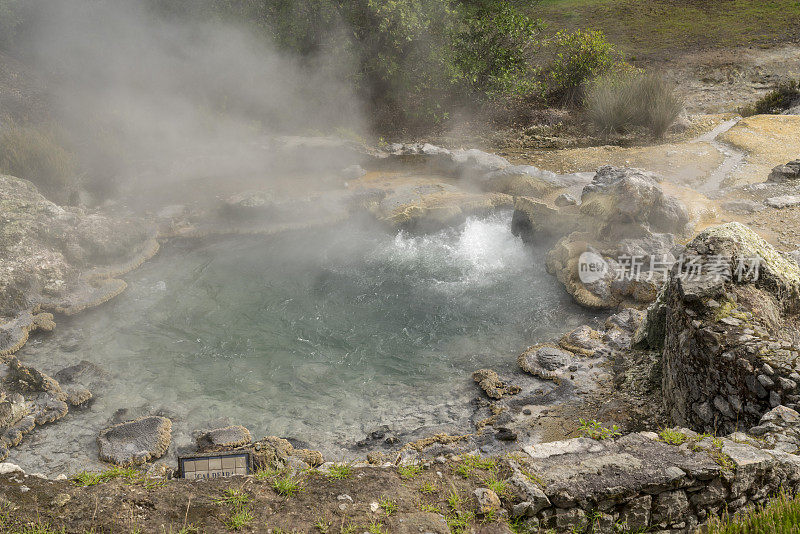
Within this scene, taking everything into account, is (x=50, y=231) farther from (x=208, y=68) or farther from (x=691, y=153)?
(x=691, y=153)

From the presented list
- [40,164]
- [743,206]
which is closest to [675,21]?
[743,206]

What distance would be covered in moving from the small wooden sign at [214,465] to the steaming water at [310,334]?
5.82 ft

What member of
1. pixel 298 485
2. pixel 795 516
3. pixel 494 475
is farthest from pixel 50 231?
pixel 795 516

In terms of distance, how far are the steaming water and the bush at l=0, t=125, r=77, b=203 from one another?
2631 mm

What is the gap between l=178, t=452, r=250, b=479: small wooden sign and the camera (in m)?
4.09

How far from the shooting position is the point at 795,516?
3.09 metres

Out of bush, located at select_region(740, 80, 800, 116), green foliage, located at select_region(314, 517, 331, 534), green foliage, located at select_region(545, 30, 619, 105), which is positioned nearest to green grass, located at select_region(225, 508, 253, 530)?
green foliage, located at select_region(314, 517, 331, 534)

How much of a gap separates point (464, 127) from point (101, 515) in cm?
1266

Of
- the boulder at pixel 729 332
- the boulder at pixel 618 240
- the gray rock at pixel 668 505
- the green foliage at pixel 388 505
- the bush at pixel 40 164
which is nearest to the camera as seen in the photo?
the green foliage at pixel 388 505

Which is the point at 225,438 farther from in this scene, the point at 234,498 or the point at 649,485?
the point at 649,485

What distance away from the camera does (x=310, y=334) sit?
7.68 m

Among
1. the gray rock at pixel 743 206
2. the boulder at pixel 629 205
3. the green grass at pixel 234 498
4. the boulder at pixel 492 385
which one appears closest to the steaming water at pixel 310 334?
the boulder at pixel 492 385

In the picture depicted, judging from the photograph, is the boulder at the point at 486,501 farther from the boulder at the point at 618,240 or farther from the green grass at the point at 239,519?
the boulder at the point at 618,240

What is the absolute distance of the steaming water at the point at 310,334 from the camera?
631 centimetres
